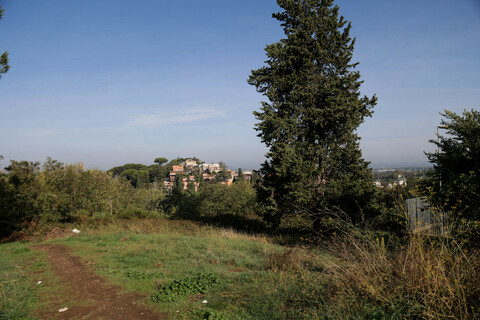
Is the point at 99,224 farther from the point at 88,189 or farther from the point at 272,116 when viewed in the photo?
the point at 272,116

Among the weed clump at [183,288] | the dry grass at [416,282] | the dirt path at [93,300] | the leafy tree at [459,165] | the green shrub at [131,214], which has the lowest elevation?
the green shrub at [131,214]

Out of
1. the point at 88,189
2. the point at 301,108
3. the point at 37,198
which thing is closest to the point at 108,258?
the point at 37,198

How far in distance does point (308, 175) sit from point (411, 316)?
1016 centimetres

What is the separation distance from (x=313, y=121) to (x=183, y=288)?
1014 cm

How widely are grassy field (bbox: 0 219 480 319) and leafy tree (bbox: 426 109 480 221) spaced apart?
3.47 m

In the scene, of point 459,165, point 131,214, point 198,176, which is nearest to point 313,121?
point 459,165

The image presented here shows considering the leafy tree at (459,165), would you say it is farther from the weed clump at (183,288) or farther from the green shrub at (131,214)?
the green shrub at (131,214)

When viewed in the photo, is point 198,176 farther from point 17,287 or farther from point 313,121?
point 17,287

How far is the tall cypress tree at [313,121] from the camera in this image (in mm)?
13164

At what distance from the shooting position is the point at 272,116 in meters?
13.8

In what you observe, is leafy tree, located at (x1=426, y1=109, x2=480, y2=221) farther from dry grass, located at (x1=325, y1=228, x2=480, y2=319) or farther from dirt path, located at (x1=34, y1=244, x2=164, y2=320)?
dirt path, located at (x1=34, y1=244, x2=164, y2=320)

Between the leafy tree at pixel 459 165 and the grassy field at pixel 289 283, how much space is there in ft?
11.4

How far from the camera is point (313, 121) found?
13.3 m

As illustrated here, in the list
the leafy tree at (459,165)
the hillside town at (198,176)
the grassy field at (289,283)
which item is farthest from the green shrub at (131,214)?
the hillside town at (198,176)
